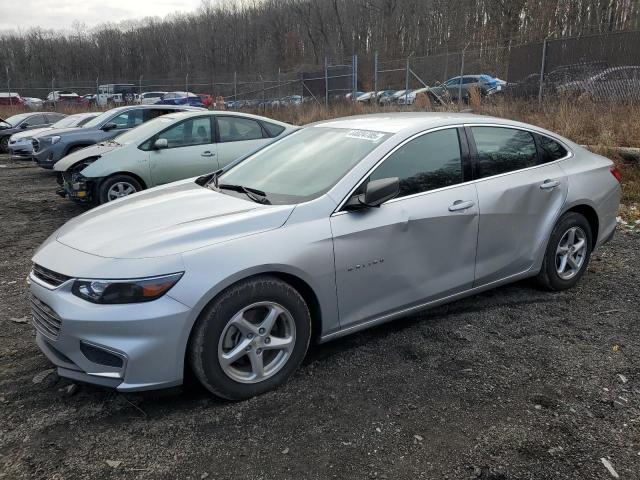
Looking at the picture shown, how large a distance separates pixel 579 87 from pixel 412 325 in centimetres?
1085

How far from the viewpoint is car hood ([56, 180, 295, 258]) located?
2865 millimetres

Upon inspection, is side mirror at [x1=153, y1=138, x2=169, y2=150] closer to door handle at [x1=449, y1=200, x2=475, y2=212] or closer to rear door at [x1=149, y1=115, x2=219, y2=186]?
rear door at [x1=149, y1=115, x2=219, y2=186]

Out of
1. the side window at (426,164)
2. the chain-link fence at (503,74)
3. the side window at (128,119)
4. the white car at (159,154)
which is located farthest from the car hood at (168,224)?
the chain-link fence at (503,74)

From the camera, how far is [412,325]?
13.1ft

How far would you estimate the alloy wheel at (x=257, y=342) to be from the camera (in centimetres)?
289

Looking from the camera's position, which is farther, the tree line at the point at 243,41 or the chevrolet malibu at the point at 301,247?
the tree line at the point at 243,41

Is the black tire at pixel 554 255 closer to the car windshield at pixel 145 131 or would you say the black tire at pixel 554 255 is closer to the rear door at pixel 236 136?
the rear door at pixel 236 136

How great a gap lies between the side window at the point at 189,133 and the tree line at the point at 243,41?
3399 centimetres

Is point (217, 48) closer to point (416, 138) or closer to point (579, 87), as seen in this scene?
point (579, 87)

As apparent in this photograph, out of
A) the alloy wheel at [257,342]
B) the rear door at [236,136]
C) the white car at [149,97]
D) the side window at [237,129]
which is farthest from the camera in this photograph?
the white car at [149,97]

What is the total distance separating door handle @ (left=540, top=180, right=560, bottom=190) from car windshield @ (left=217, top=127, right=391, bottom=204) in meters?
1.46

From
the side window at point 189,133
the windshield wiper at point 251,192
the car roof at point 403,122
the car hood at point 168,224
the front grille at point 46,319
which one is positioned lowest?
the front grille at point 46,319

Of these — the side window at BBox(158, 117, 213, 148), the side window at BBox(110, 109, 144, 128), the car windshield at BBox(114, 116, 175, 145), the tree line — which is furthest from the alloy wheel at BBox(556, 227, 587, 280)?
the tree line

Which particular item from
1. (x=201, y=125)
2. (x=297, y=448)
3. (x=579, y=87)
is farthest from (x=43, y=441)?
(x=579, y=87)
